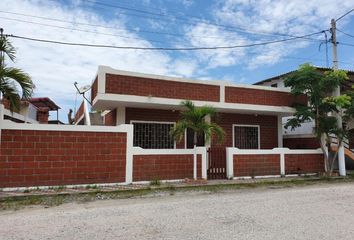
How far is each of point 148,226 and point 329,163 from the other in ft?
43.5

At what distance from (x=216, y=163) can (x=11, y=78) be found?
27.3 feet

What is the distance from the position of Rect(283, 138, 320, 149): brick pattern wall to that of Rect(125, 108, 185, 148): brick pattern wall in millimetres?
7640

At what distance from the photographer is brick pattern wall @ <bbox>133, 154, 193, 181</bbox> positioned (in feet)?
39.5

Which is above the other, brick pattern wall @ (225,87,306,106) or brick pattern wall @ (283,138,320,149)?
brick pattern wall @ (225,87,306,106)

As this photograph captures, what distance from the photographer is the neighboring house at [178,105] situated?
13.1 m

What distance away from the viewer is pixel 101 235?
5504 millimetres

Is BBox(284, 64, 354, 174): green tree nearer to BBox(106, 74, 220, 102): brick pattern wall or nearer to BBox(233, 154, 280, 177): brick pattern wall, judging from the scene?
BBox(233, 154, 280, 177): brick pattern wall

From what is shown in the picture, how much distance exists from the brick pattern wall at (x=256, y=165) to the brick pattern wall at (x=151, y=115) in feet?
9.69

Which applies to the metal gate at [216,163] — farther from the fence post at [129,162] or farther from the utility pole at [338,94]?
the utility pole at [338,94]

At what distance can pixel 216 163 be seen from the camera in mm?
13703

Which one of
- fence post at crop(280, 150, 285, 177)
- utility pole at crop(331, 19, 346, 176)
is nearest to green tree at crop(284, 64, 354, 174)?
utility pole at crop(331, 19, 346, 176)

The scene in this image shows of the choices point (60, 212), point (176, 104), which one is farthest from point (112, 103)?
point (60, 212)

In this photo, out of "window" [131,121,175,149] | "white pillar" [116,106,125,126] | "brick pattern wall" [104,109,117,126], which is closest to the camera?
"white pillar" [116,106,125,126]

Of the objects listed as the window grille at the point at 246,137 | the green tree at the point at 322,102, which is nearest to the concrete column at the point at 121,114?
the window grille at the point at 246,137
